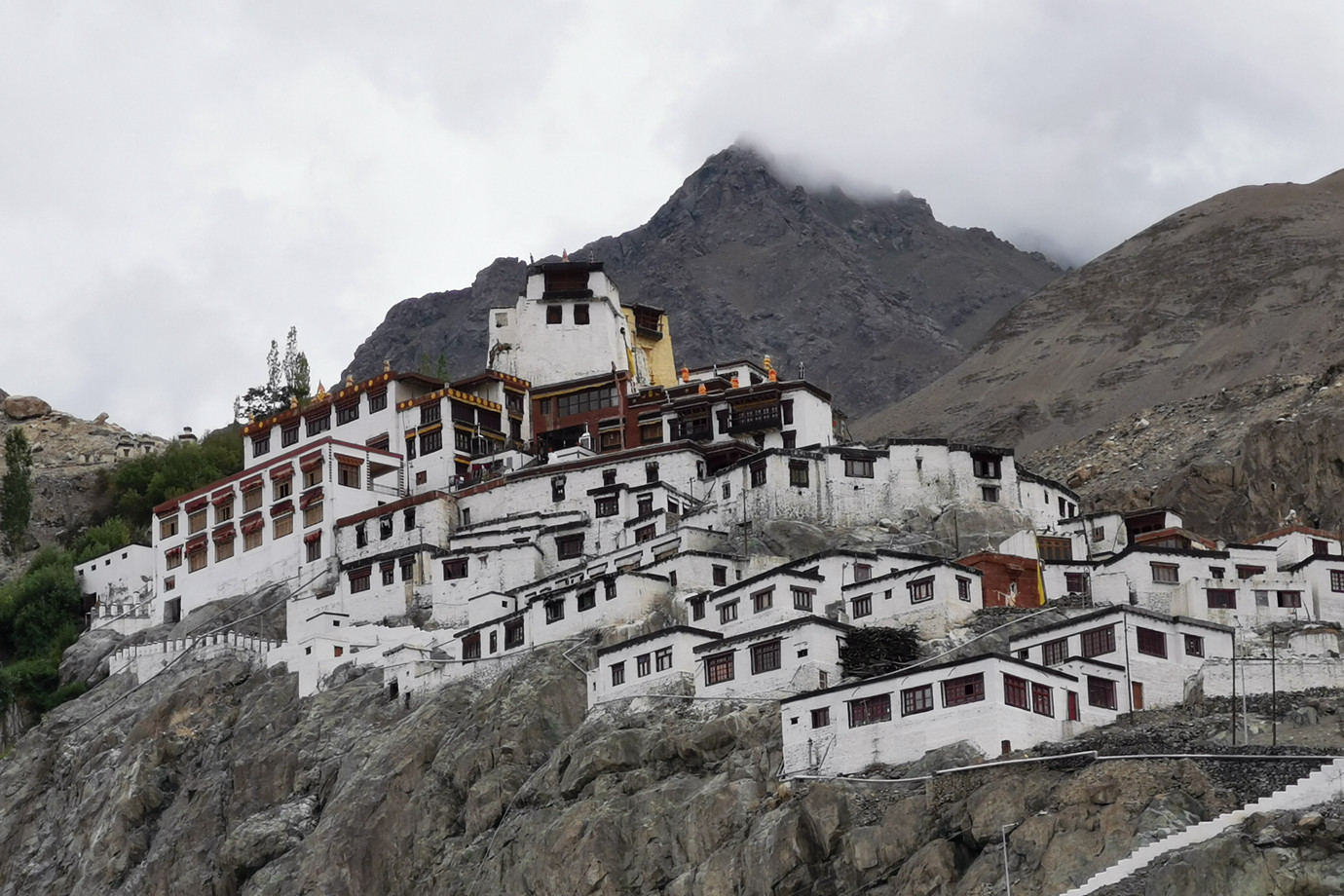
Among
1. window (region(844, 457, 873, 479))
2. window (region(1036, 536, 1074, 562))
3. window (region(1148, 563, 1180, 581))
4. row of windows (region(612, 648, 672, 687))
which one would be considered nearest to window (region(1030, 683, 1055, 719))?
window (region(1148, 563, 1180, 581))

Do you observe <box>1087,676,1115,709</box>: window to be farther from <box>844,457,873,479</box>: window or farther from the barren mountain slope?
the barren mountain slope

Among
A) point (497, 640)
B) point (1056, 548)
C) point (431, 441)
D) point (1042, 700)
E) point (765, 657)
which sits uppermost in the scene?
point (431, 441)

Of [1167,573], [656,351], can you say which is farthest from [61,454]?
[1167,573]

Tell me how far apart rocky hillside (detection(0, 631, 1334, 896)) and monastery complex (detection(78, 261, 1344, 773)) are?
183cm

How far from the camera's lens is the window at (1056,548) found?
80875mm

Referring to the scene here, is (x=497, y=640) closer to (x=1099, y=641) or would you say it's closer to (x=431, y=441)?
(x=431, y=441)

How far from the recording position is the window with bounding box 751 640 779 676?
64875mm

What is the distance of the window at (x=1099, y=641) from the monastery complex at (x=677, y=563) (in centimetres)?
8

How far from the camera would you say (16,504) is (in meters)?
118

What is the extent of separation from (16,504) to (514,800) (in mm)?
62112

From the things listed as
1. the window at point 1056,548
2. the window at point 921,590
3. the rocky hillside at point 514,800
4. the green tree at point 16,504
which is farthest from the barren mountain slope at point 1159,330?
the rocky hillside at point 514,800

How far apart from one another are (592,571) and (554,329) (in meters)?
29.4

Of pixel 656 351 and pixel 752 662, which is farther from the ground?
pixel 656 351

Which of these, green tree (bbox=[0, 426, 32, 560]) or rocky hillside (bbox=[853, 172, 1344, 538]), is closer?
rocky hillside (bbox=[853, 172, 1344, 538])
